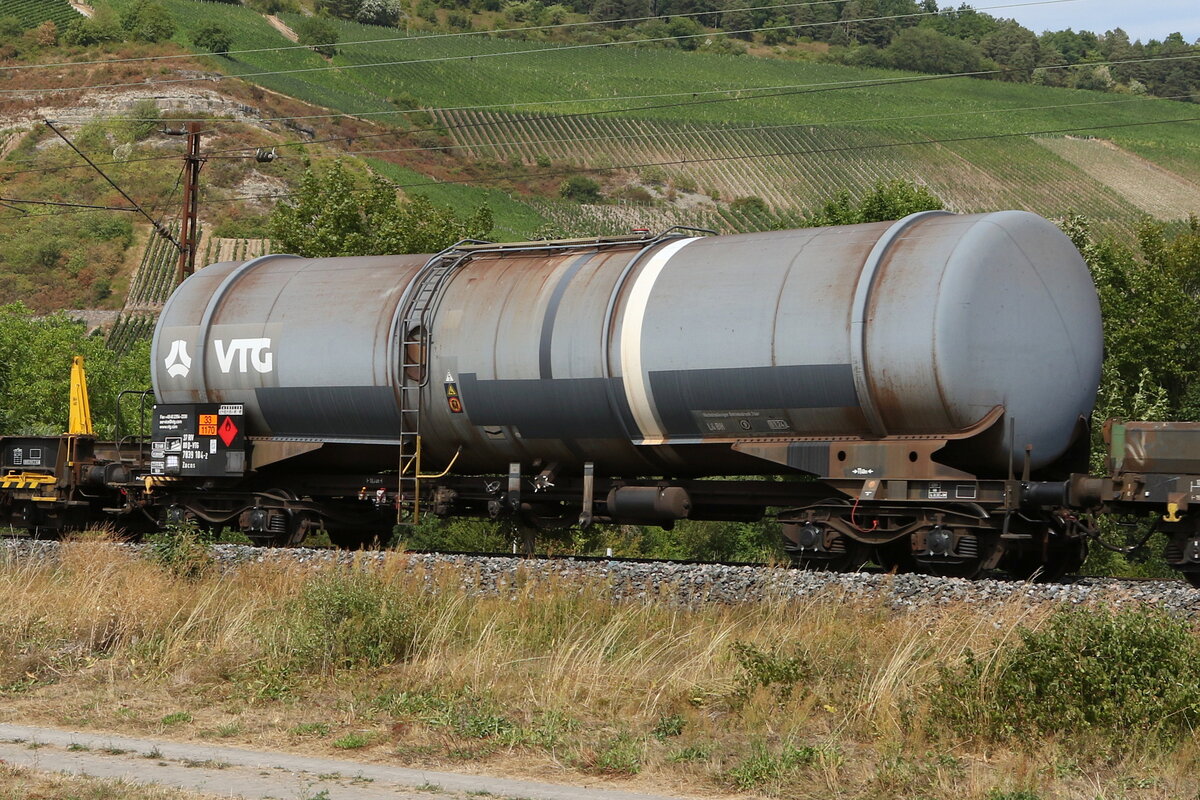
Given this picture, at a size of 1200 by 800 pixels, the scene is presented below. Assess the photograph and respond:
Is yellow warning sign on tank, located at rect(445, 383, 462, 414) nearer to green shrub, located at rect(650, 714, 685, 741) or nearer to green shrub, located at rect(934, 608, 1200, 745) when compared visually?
green shrub, located at rect(650, 714, 685, 741)

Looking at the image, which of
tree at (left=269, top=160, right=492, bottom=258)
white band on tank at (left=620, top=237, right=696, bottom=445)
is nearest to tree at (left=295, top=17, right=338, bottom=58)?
tree at (left=269, top=160, right=492, bottom=258)

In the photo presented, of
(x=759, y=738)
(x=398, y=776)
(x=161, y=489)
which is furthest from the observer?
(x=161, y=489)

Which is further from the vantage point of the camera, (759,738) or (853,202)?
(853,202)

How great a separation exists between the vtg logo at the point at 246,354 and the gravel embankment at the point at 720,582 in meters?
2.89

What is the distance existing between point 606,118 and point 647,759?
100 meters

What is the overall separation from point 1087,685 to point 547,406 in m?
8.04

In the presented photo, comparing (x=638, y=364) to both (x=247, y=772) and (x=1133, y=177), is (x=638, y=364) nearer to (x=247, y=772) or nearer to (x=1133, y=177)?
(x=247, y=772)

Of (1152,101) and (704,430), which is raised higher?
(1152,101)

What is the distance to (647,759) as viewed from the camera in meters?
8.69

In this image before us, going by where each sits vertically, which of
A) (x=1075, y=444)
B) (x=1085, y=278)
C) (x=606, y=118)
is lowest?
(x=1075, y=444)

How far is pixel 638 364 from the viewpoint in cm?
1506

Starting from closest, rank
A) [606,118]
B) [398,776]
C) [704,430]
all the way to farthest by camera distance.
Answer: [398,776], [704,430], [606,118]

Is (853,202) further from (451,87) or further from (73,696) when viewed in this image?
(73,696)

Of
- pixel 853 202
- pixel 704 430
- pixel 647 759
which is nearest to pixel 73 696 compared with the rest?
pixel 647 759
